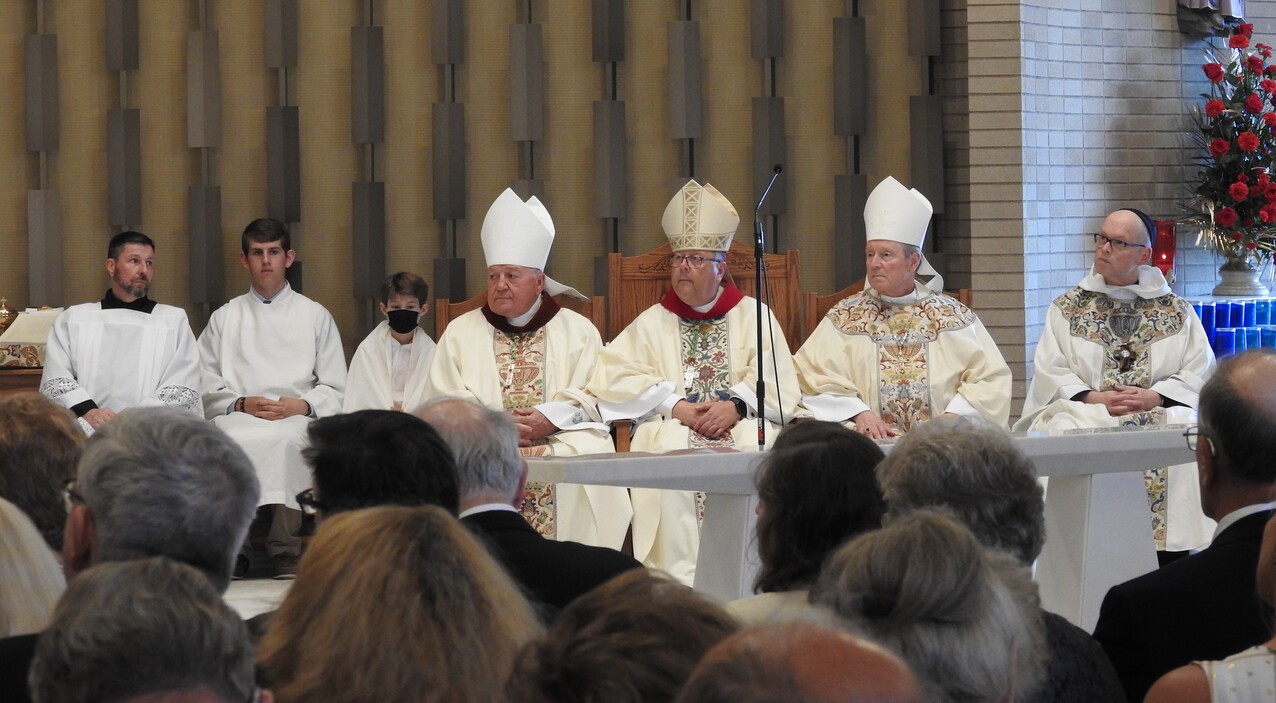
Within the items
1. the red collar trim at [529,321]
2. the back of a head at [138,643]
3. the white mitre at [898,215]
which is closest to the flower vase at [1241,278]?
the white mitre at [898,215]

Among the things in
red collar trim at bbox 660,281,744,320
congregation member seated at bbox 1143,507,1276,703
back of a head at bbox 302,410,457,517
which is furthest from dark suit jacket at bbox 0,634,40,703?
red collar trim at bbox 660,281,744,320

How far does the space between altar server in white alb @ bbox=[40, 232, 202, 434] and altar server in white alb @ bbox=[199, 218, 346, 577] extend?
200mm

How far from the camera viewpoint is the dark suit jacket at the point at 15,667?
73.9 inches

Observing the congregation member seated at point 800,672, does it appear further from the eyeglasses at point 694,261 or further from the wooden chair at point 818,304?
the wooden chair at point 818,304

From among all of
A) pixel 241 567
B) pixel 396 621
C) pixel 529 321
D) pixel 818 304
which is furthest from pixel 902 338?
pixel 396 621

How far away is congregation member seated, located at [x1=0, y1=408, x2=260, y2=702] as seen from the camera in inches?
87.4

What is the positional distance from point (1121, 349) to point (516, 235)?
2.59m

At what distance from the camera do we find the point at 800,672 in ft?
3.31

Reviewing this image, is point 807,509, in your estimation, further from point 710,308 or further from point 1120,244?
point 1120,244

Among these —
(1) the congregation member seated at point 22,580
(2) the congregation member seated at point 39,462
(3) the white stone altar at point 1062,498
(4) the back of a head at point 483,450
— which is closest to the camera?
(1) the congregation member seated at point 22,580

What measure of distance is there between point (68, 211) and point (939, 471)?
653cm

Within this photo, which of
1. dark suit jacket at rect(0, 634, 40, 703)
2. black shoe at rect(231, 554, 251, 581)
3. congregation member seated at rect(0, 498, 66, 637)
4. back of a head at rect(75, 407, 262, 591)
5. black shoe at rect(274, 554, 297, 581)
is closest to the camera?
dark suit jacket at rect(0, 634, 40, 703)

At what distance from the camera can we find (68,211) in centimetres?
804

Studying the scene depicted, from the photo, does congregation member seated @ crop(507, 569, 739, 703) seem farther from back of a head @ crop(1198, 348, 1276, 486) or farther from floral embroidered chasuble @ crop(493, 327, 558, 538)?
floral embroidered chasuble @ crop(493, 327, 558, 538)
